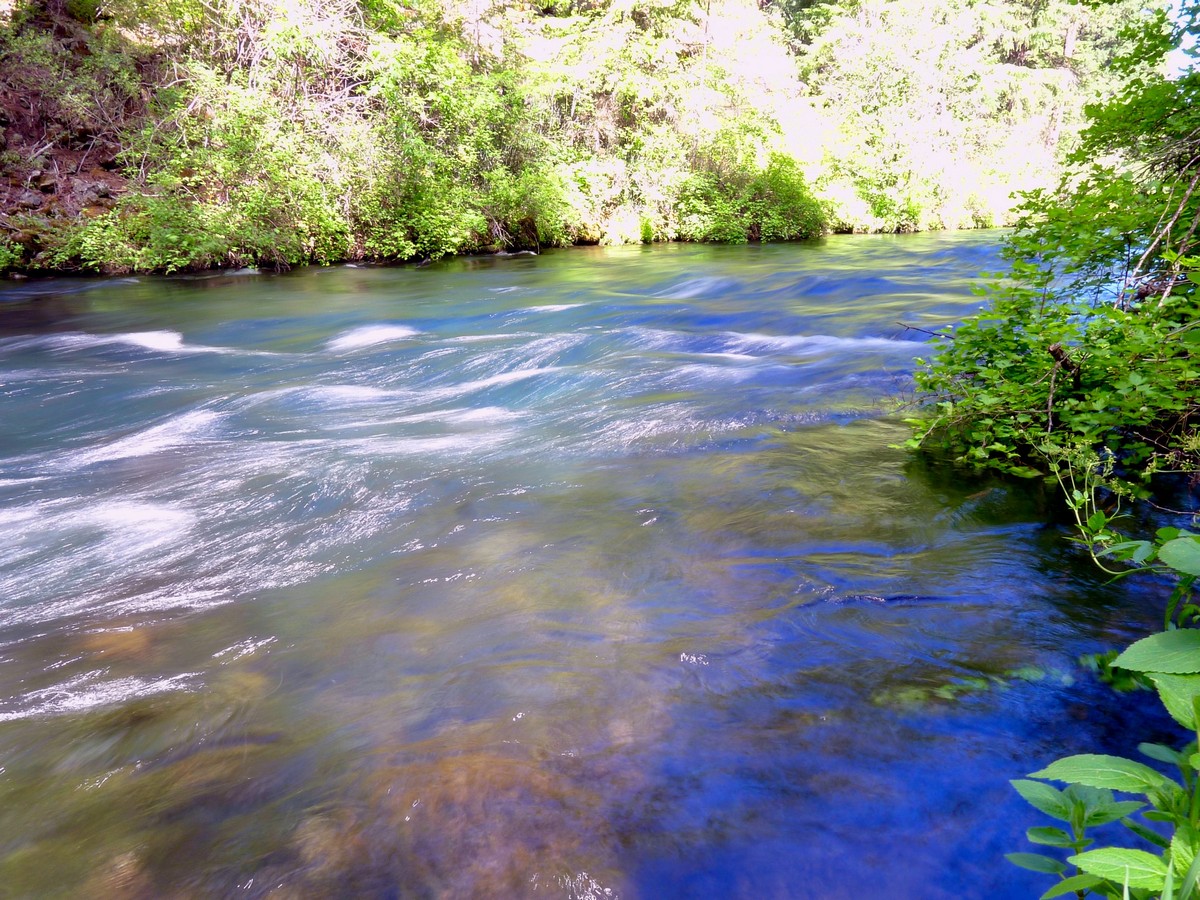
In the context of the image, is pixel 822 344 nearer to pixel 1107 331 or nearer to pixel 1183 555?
pixel 1107 331

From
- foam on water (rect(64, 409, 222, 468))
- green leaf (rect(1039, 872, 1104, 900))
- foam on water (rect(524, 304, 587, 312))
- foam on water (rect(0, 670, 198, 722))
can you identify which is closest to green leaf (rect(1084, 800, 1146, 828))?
green leaf (rect(1039, 872, 1104, 900))

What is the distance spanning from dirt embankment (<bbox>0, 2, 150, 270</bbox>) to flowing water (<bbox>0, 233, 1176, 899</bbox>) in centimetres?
950

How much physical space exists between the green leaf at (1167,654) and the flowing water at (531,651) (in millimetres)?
898

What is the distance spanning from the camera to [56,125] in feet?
45.2

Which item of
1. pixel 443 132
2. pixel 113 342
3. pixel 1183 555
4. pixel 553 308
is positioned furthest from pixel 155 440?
pixel 443 132

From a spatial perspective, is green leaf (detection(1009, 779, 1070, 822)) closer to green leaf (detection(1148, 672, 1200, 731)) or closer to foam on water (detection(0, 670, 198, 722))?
green leaf (detection(1148, 672, 1200, 731))

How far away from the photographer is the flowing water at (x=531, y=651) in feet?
5.99

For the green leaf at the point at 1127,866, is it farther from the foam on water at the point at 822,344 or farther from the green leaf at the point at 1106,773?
the foam on water at the point at 822,344

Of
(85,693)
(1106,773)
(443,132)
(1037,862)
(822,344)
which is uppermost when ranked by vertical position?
(443,132)

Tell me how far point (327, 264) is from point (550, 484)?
40.4 feet

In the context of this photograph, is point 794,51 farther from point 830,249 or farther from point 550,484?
point 550,484

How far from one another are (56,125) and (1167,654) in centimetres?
1813

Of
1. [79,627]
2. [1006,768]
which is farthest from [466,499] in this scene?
[1006,768]

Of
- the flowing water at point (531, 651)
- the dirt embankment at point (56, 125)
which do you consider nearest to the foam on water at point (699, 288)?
the flowing water at point (531, 651)
